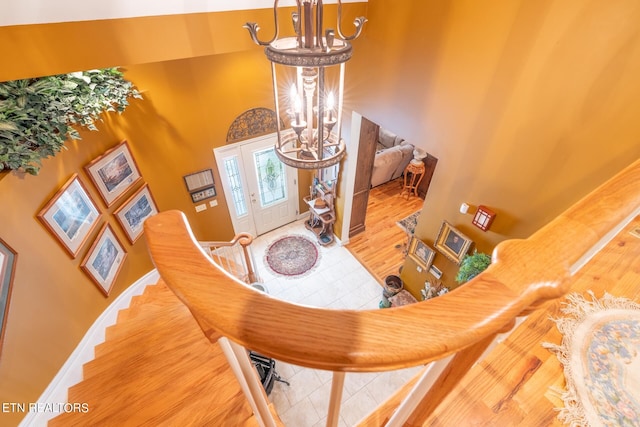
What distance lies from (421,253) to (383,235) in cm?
186

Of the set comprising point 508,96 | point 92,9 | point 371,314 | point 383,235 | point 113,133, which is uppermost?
point 92,9

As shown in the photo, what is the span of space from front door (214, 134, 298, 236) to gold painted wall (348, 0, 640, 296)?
200 cm

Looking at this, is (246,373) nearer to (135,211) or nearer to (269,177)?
(135,211)

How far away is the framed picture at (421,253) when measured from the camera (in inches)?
140

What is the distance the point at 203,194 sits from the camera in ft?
14.5

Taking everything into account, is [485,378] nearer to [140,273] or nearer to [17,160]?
[17,160]

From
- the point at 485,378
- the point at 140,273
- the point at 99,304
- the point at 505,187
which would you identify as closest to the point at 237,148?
the point at 140,273

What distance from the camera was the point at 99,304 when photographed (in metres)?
3.23

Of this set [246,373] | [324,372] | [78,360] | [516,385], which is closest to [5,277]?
[78,360]

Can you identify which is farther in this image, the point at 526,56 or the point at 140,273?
the point at 140,273

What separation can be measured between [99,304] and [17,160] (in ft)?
5.89

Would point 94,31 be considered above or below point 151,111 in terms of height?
above

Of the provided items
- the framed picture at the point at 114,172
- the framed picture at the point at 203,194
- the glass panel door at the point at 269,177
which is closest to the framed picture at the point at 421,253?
the glass panel door at the point at 269,177

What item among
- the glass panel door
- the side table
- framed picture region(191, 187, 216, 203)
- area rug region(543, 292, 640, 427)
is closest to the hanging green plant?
framed picture region(191, 187, 216, 203)
